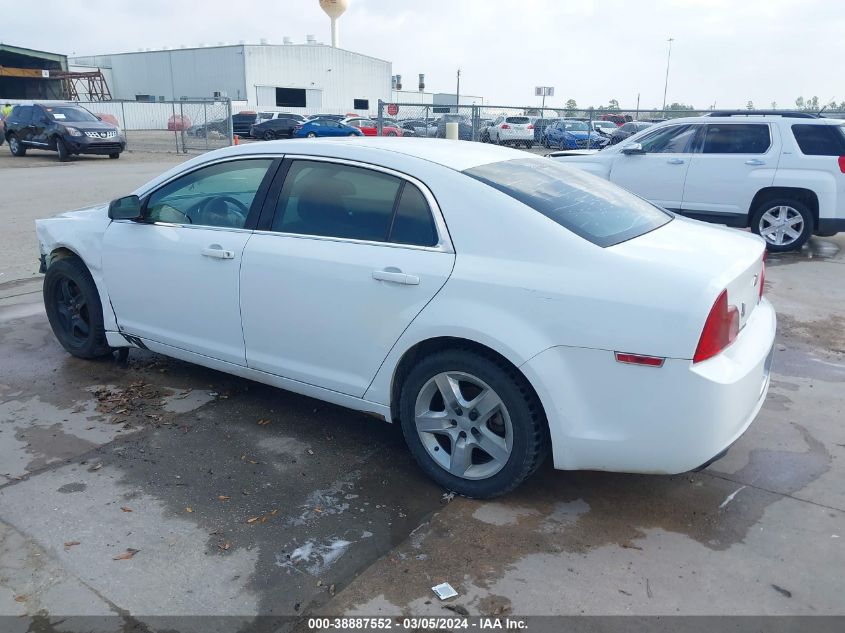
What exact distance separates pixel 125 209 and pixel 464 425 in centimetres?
262

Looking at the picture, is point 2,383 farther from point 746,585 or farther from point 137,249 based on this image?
point 746,585

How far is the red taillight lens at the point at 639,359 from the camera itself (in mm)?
2889

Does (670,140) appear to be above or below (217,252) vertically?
above

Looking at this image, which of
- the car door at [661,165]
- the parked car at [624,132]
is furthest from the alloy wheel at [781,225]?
the parked car at [624,132]

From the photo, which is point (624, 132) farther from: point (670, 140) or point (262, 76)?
point (262, 76)

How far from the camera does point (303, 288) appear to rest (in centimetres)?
378

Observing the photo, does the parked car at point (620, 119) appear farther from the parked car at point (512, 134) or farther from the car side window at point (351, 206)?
the car side window at point (351, 206)

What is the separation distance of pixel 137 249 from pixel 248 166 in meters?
0.98

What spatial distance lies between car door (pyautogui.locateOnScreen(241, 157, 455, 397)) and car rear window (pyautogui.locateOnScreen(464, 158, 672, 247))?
1.36 feet

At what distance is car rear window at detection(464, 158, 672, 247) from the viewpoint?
133 inches

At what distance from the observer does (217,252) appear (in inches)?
163

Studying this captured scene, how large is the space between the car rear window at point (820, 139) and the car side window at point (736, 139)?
1.23 ft

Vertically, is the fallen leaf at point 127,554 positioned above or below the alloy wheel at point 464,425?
below

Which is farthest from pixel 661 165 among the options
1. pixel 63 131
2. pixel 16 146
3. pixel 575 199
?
pixel 16 146
